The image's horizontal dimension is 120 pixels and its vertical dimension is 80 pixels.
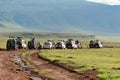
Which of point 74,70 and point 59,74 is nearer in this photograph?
point 59,74

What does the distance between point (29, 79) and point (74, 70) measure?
8.44 m

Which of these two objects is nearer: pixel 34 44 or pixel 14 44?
pixel 14 44

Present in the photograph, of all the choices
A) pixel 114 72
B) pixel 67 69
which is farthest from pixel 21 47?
pixel 114 72

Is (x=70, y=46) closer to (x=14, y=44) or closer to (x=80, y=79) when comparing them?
(x=14, y=44)

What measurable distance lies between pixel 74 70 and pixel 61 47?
5434 centimetres

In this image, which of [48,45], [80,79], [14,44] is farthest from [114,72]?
[48,45]

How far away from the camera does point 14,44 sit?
290ft

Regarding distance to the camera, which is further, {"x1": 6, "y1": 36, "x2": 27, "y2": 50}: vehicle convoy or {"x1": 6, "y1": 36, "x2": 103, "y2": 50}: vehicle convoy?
{"x1": 6, "y1": 36, "x2": 103, "y2": 50}: vehicle convoy

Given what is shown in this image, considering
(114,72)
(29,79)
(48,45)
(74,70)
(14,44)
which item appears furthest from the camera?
(48,45)

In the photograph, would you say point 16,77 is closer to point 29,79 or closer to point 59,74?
point 29,79

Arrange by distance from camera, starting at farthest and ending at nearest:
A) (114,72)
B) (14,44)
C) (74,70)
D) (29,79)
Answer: (14,44) → (74,70) → (114,72) → (29,79)

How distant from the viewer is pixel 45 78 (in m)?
36.8

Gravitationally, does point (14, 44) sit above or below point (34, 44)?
above

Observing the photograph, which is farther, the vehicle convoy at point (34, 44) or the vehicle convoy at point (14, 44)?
the vehicle convoy at point (34, 44)
